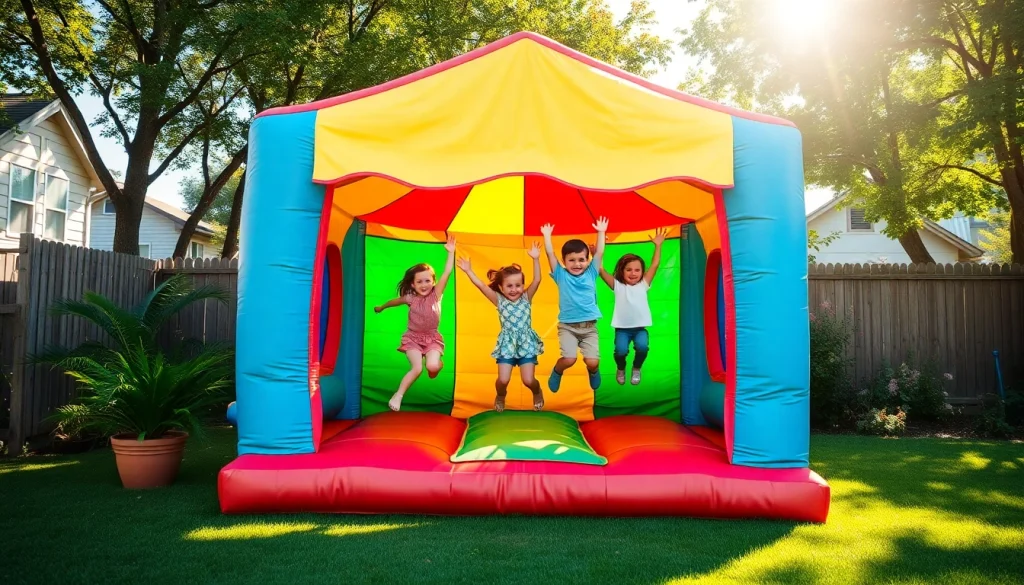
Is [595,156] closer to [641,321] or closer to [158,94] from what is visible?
[641,321]

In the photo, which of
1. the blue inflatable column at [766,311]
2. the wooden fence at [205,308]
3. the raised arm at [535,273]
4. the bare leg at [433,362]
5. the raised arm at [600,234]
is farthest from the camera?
the wooden fence at [205,308]

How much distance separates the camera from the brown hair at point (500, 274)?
19.7ft

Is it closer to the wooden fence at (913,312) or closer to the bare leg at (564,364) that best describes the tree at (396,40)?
the wooden fence at (913,312)

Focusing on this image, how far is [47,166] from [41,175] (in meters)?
0.28

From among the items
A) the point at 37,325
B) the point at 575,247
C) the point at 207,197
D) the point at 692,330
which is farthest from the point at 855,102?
the point at 207,197

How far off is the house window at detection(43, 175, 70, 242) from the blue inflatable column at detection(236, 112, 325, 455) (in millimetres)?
11738

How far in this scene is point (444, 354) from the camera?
20.9 ft

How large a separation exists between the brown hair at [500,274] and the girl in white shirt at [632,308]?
779mm

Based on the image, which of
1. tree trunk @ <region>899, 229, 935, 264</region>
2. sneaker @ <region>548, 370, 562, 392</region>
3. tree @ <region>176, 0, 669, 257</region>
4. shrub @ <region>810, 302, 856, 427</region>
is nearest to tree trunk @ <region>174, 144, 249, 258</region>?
tree @ <region>176, 0, 669, 257</region>

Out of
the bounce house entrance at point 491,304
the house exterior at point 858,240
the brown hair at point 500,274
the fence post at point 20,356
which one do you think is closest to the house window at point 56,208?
the fence post at point 20,356

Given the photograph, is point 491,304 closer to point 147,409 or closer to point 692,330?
point 692,330

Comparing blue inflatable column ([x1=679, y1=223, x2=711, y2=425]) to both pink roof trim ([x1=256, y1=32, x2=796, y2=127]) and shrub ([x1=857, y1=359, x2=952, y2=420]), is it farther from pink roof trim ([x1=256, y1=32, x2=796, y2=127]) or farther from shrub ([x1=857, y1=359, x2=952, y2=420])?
shrub ([x1=857, y1=359, x2=952, y2=420])

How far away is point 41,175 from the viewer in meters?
13.3

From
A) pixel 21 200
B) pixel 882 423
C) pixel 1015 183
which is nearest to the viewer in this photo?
pixel 882 423
